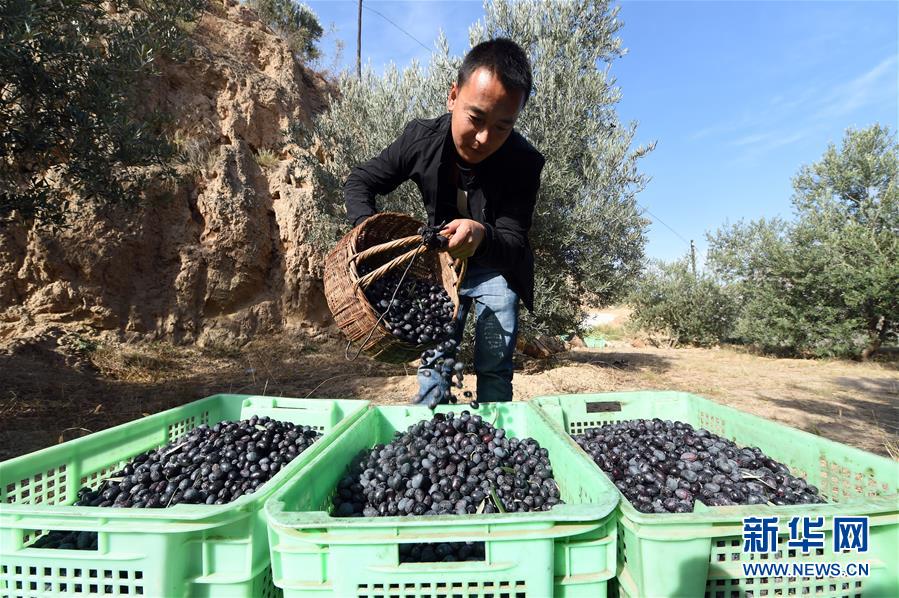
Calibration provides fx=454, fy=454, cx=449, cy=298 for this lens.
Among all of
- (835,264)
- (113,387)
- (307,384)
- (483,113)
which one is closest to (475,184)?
(483,113)

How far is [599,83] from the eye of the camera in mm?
6867

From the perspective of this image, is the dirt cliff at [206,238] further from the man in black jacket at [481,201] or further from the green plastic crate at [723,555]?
the green plastic crate at [723,555]

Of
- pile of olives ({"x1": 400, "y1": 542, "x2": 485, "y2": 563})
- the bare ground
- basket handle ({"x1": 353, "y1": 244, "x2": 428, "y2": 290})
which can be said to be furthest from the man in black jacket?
the bare ground

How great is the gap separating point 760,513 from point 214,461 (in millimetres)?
1815

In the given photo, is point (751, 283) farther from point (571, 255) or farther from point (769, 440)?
point (769, 440)

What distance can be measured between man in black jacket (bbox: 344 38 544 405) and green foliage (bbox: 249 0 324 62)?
11.7 metres

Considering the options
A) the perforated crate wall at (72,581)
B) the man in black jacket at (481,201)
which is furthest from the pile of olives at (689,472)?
the perforated crate wall at (72,581)

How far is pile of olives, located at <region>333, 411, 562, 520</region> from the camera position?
1.57 meters

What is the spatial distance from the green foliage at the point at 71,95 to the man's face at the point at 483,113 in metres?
3.70

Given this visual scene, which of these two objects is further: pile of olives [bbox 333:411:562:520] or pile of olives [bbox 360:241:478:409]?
pile of olives [bbox 360:241:478:409]

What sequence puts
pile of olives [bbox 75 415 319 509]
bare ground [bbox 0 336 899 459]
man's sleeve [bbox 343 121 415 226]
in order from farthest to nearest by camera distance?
bare ground [bbox 0 336 899 459], man's sleeve [bbox 343 121 415 226], pile of olives [bbox 75 415 319 509]

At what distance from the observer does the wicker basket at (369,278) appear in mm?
2037

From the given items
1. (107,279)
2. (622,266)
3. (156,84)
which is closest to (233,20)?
(156,84)

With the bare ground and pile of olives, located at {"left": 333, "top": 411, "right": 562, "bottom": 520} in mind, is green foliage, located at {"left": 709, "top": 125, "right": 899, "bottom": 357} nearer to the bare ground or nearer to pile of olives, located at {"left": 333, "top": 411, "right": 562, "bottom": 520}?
the bare ground
